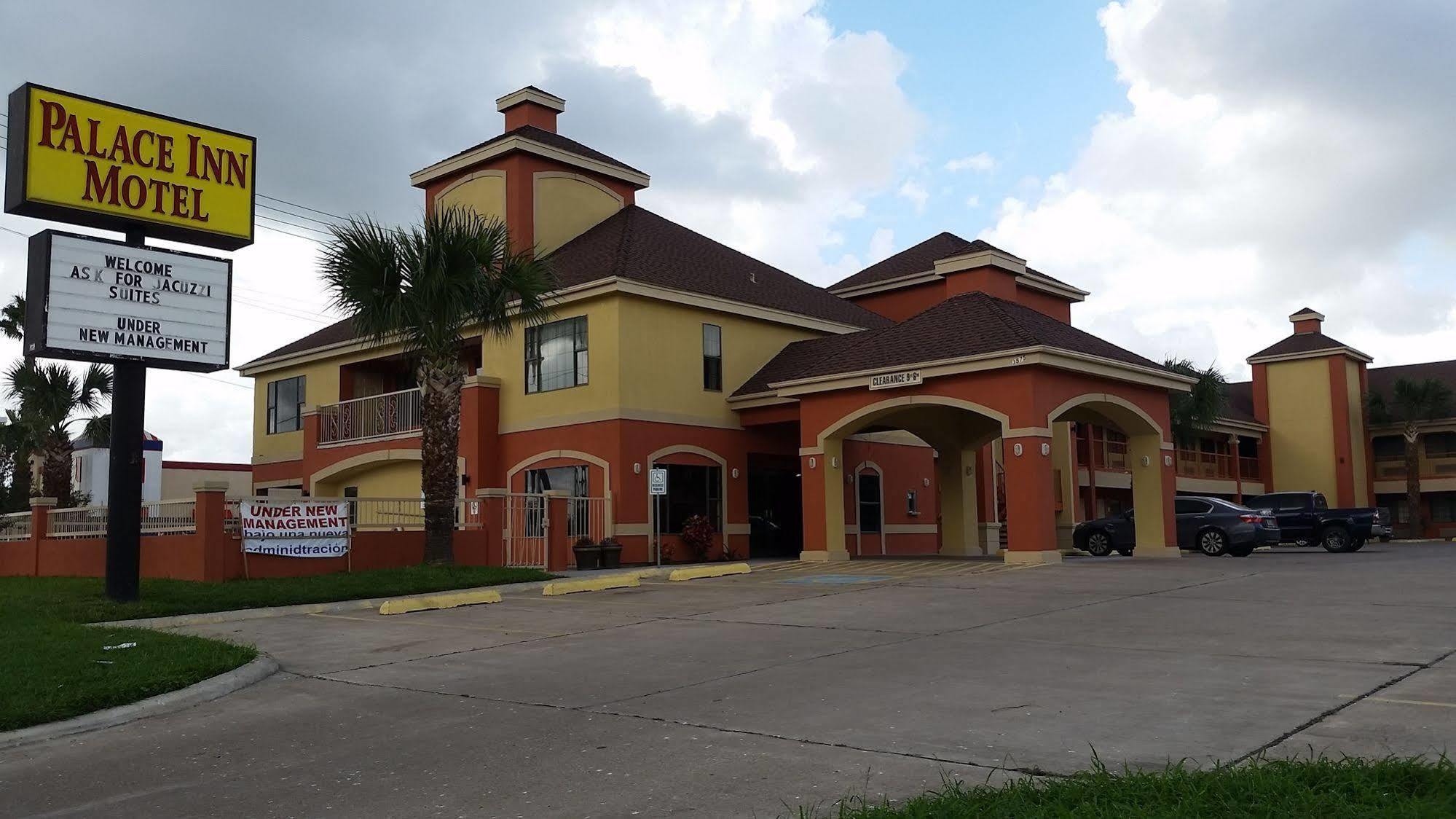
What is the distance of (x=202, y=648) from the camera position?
12484mm

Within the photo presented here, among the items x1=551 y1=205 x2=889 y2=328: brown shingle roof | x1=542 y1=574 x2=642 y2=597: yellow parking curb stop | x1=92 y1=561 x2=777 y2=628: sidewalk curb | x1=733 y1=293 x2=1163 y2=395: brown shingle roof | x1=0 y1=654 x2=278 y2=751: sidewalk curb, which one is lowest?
x1=0 y1=654 x2=278 y2=751: sidewalk curb

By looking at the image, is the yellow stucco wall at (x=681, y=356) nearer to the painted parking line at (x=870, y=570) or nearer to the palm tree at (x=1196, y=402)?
the painted parking line at (x=870, y=570)

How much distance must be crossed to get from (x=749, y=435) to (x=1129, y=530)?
33.4 ft

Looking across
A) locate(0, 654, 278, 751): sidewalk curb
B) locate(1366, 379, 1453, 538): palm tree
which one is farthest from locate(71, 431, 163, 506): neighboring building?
locate(1366, 379, 1453, 538): palm tree

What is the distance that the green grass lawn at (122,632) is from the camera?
1020 cm

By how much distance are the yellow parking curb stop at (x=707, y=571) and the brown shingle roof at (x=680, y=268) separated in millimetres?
8080

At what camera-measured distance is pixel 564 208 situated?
3444 cm

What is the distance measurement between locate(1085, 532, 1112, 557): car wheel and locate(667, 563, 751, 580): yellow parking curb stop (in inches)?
432

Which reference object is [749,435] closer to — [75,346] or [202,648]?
[75,346]

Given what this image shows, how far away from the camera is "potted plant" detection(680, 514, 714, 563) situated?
29.1 meters

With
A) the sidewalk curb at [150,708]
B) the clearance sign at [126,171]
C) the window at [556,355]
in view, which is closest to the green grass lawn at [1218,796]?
the sidewalk curb at [150,708]

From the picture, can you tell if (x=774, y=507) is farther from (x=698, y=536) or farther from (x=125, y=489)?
(x=125, y=489)

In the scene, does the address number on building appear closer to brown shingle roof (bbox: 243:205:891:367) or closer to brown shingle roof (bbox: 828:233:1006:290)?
brown shingle roof (bbox: 243:205:891:367)

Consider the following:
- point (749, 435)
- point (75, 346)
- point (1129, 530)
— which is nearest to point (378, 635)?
point (75, 346)
